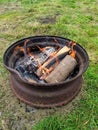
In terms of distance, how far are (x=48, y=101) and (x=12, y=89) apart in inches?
26.1

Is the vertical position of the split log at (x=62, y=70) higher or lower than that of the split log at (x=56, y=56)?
lower

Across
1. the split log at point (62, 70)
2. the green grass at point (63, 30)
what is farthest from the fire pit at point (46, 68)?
the green grass at point (63, 30)

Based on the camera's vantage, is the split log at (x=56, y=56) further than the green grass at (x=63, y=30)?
Yes

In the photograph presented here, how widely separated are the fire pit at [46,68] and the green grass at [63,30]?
240mm

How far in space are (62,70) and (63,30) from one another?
1910 mm

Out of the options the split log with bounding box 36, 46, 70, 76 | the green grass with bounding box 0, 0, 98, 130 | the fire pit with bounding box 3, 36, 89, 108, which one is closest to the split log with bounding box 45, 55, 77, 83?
the fire pit with bounding box 3, 36, 89, 108

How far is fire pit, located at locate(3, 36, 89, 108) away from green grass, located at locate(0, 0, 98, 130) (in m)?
0.24

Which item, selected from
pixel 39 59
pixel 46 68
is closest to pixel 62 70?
pixel 46 68

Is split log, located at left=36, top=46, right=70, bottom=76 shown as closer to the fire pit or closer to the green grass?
the fire pit

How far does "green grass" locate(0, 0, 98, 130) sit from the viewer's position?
137 inches

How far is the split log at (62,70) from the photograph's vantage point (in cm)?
358

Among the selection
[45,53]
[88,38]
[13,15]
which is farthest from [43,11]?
[45,53]

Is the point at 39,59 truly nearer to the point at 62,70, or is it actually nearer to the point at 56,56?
the point at 56,56

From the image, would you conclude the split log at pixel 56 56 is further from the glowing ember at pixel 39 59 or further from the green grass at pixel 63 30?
the green grass at pixel 63 30
